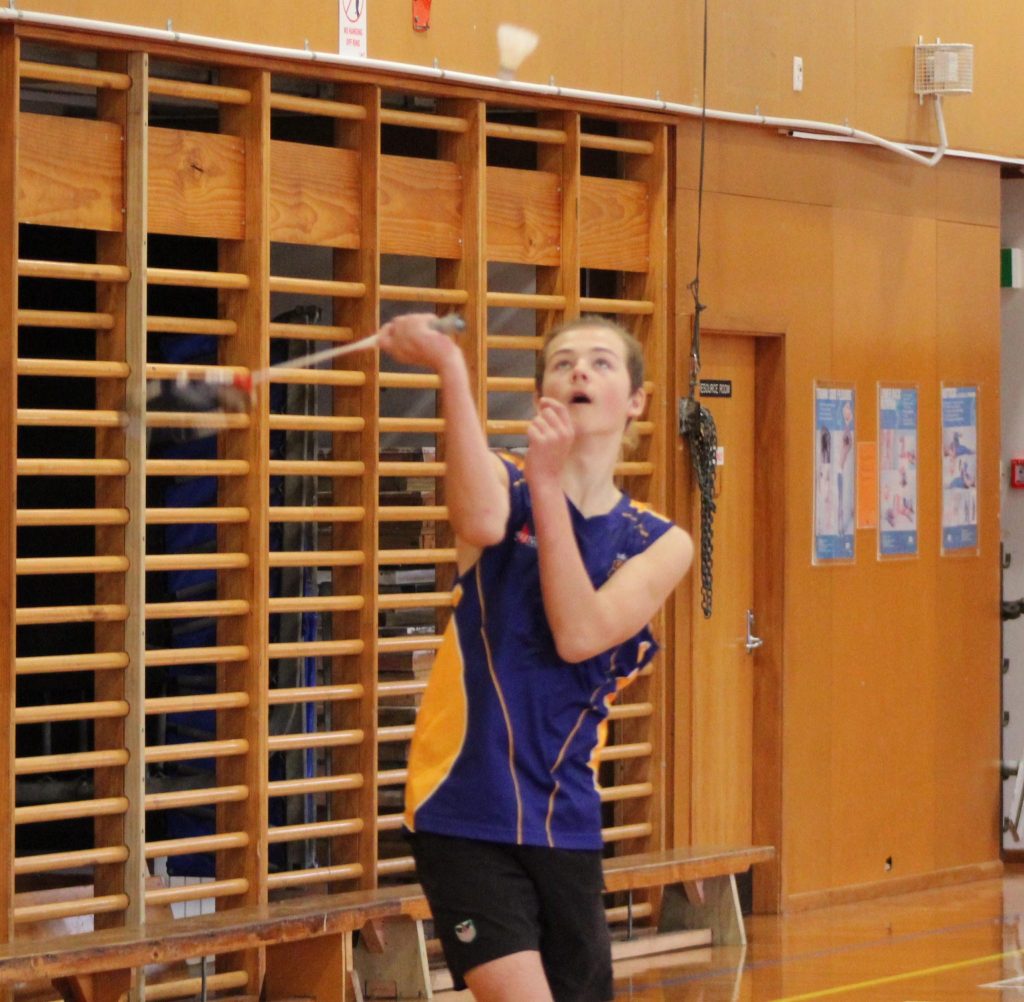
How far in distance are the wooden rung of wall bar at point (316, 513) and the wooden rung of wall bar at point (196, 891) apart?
112 cm

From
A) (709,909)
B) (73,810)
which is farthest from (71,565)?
(709,909)

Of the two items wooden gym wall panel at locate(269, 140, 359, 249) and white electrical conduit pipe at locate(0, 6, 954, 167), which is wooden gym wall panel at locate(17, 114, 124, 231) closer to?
white electrical conduit pipe at locate(0, 6, 954, 167)

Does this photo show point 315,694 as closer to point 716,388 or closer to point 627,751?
point 627,751

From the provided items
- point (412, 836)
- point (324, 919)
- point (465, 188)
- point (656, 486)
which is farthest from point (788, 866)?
point (412, 836)

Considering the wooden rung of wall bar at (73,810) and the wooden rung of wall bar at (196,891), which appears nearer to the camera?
the wooden rung of wall bar at (73,810)

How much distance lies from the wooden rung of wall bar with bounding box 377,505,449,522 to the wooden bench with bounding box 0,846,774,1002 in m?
1.18

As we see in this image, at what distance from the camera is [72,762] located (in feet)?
16.9

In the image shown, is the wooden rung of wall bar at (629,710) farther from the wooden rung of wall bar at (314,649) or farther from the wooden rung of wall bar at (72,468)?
the wooden rung of wall bar at (72,468)

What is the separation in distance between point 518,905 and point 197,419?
1479 millimetres

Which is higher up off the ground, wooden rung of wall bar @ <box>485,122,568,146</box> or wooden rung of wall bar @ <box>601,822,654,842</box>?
wooden rung of wall bar @ <box>485,122,568,146</box>

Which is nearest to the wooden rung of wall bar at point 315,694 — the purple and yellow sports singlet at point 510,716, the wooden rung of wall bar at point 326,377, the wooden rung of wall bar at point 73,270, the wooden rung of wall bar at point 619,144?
the wooden rung of wall bar at point 326,377

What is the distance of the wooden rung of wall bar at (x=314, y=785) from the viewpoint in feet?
18.5

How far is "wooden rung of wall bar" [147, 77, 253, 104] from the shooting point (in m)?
5.38

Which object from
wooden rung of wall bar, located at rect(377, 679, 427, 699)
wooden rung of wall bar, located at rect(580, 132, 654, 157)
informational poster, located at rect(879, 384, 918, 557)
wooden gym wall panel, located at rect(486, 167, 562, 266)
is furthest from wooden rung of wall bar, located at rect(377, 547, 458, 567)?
informational poster, located at rect(879, 384, 918, 557)
